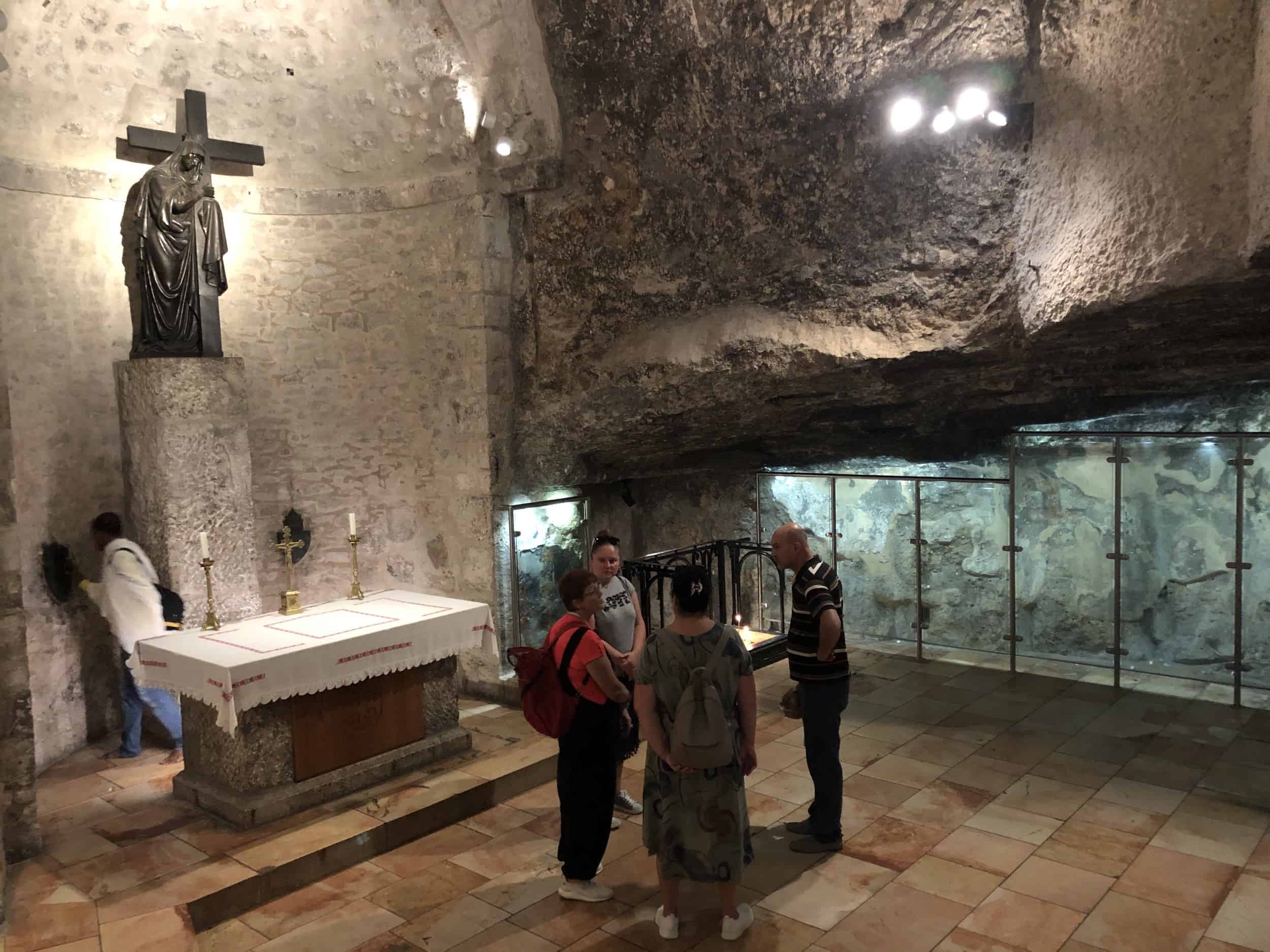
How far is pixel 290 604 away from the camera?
5906mm

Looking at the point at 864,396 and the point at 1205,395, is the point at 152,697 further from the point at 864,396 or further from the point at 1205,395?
the point at 1205,395

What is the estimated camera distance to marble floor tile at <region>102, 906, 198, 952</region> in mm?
3811

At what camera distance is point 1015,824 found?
4.78m

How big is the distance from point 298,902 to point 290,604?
202 cm

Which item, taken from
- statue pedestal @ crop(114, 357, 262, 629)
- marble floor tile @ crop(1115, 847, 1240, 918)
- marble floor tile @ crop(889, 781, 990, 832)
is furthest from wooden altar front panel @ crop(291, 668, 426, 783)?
marble floor tile @ crop(1115, 847, 1240, 918)

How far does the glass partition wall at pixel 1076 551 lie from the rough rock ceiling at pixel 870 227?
0.57 m

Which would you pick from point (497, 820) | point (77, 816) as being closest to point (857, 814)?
point (497, 820)

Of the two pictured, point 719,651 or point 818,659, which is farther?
point 818,659

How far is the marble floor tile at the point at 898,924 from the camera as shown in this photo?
3748 millimetres

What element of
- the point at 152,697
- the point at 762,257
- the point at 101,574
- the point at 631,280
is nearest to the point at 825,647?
the point at 762,257

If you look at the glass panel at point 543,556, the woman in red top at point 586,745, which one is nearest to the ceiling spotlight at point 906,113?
the woman in red top at point 586,745

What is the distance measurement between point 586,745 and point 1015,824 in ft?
7.85

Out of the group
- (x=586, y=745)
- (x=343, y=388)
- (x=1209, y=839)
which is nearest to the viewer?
(x=586, y=745)

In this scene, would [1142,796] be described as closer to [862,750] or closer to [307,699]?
[862,750]
